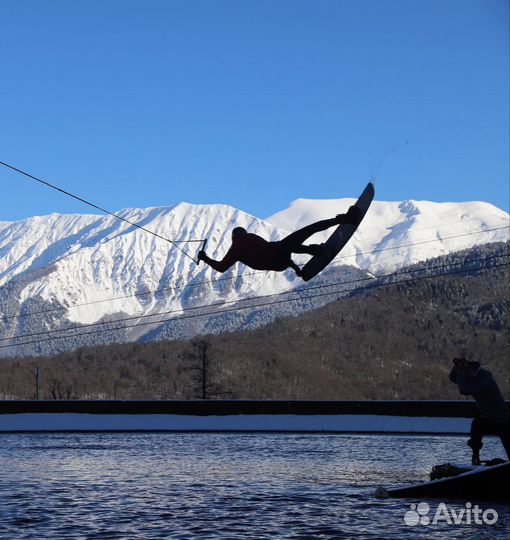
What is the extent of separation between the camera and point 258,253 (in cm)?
1474

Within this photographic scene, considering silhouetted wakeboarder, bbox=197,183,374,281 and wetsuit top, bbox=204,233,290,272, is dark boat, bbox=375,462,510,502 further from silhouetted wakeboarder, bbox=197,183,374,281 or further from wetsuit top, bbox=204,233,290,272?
wetsuit top, bbox=204,233,290,272

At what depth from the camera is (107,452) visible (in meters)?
23.9

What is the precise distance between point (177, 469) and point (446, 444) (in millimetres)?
10049

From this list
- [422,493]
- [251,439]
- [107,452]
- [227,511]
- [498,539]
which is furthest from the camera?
[251,439]

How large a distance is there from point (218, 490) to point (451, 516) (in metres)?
4.28

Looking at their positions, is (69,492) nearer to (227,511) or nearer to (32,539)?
(227,511)

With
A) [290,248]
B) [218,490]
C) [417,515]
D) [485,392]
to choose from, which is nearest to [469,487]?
[485,392]

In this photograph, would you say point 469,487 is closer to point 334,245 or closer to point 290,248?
point 334,245

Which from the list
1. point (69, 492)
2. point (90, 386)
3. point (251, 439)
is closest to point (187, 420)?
point (251, 439)

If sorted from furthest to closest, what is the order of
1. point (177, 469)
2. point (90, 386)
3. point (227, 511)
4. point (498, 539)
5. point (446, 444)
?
point (90, 386)
point (446, 444)
point (177, 469)
point (227, 511)
point (498, 539)

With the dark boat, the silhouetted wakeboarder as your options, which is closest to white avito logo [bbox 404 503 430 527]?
the dark boat

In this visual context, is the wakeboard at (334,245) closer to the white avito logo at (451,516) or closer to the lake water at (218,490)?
the lake water at (218,490)

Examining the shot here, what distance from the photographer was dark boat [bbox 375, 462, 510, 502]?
13.8 meters

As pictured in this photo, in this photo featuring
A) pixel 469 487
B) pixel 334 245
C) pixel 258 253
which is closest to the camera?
pixel 469 487
